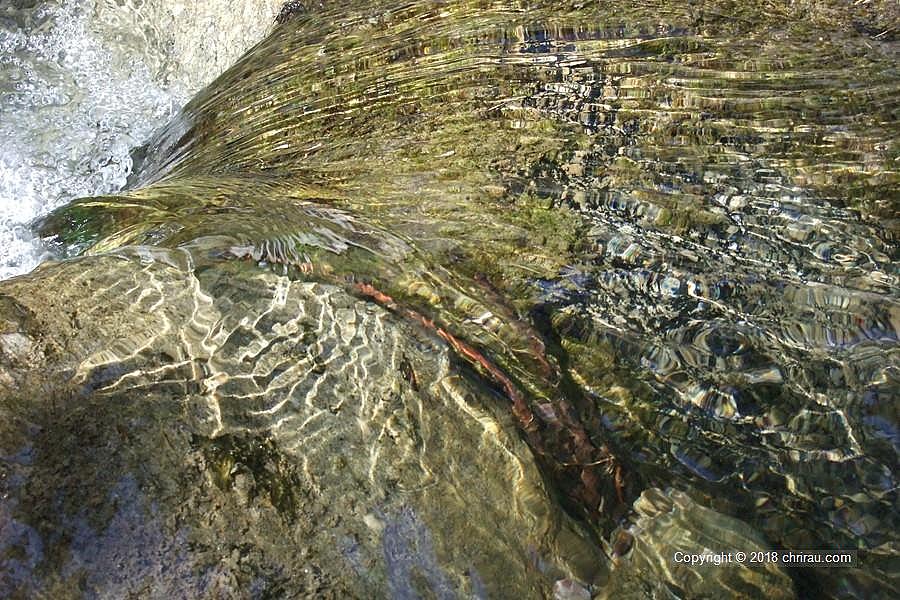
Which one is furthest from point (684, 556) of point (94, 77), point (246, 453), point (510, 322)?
point (94, 77)

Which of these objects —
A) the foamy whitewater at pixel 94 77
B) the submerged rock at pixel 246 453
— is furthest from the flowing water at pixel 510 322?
the foamy whitewater at pixel 94 77

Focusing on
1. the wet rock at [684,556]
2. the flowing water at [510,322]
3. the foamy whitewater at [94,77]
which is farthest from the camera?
the foamy whitewater at [94,77]

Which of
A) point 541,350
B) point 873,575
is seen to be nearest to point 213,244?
point 541,350

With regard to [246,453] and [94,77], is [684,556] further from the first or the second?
[94,77]

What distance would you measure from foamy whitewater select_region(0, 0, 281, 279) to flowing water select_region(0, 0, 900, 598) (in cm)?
160

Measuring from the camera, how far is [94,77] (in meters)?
5.93

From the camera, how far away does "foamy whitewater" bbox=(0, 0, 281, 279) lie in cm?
503

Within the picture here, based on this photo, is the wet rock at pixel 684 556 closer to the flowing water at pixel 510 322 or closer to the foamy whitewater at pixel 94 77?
the flowing water at pixel 510 322

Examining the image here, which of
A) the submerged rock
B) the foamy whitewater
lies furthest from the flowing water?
the foamy whitewater

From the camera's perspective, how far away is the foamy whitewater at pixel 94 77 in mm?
5027

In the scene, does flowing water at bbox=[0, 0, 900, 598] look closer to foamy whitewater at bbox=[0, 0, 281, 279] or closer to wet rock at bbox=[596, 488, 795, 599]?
wet rock at bbox=[596, 488, 795, 599]

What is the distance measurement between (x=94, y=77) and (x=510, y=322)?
189 inches

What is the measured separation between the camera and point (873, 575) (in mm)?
2258

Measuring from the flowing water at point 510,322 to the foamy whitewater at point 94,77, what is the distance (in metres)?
1.60
